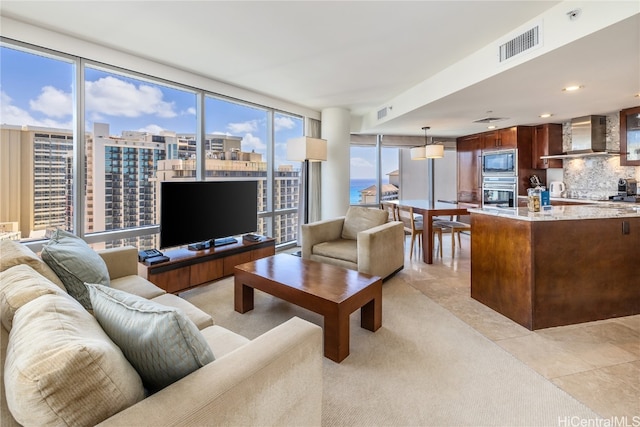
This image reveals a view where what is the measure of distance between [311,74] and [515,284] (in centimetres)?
311

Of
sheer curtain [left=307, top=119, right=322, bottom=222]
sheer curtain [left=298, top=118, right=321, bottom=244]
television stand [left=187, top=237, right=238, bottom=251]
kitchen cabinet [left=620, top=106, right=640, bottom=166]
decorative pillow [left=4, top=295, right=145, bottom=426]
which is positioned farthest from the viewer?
sheer curtain [left=307, top=119, right=322, bottom=222]

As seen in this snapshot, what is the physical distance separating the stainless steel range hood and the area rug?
413 centimetres

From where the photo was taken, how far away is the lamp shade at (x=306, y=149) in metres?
4.23

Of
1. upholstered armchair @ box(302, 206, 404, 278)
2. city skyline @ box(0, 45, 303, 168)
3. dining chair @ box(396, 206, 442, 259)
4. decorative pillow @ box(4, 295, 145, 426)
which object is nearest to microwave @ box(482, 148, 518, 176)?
dining chair @ box(396, 206, 442, 259)

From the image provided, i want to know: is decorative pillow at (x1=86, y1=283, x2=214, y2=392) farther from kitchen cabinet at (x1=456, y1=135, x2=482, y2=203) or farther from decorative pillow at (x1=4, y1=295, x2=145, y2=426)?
kitchen cabinet at (x1=456, y1=135, x2=482, y2=203)

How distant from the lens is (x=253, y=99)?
14.9 ft

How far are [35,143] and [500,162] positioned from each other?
22.5 feet

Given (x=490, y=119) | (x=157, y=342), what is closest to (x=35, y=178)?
(x=157, y=342)

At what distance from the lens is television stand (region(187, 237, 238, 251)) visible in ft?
11.3

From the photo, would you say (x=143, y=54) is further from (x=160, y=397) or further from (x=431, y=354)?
(x=431, y=354)

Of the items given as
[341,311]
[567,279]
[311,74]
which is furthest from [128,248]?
[567,279]

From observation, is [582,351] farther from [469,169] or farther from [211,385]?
[469,169]

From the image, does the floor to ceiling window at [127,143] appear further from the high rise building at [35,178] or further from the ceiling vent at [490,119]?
the ceiling vent at [490,119]

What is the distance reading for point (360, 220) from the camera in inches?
157
